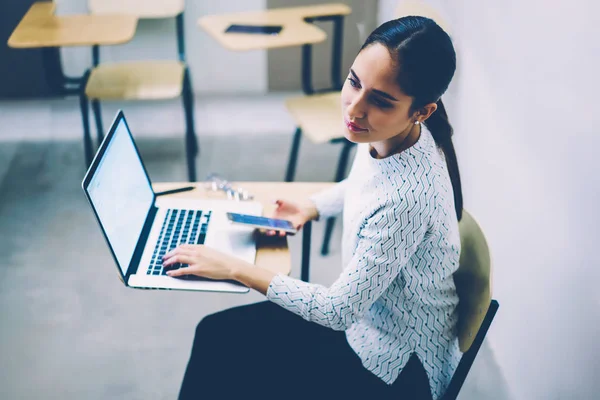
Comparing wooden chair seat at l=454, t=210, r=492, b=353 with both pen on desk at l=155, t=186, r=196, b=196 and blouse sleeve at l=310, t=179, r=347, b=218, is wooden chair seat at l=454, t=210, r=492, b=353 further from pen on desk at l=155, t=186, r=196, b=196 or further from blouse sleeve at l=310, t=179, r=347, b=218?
pen on desk at l=155, t=186, r=196, b=196

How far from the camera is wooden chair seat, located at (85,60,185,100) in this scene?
8.46 ft

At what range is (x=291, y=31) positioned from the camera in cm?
257

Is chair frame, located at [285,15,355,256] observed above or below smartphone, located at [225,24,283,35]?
below

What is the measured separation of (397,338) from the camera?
1.17 m

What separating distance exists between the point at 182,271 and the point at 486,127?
114cm

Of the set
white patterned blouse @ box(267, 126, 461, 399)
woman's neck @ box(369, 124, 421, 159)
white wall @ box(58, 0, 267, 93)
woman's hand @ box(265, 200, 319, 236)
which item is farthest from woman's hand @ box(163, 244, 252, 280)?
white wall @ box(58, 0, 267, 93)

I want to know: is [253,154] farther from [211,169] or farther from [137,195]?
[137,195]

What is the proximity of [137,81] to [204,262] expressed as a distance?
5.77 feet

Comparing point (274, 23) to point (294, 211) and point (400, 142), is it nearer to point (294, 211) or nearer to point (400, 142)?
point (294, 211)

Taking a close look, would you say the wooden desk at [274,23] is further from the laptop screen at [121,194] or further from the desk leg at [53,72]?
the laptop screen at [121,194]

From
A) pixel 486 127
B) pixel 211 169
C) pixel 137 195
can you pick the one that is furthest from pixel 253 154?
pixel 137 195

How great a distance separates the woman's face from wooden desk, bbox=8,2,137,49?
1.63 meters

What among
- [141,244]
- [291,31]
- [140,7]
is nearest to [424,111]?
[141,244]

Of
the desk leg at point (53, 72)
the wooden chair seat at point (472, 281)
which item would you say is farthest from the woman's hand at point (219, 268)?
the desk leg at point (53, 72)
